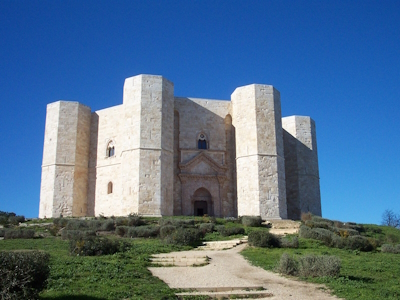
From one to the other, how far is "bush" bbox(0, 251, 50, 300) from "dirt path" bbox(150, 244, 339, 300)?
99.8 inches

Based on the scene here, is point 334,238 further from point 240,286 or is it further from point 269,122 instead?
point 269,122

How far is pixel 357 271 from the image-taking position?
10.7 m

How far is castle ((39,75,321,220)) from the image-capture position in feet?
79.3

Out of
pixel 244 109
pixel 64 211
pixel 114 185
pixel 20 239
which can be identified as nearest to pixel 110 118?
pixel 114 185

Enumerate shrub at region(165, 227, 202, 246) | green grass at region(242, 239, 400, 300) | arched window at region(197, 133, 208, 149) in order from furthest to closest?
arched window at region(197, 133, 208, 149)
shrub at region(165, 227, 202, 246)
green grass at region(242, 239, 400, 300)

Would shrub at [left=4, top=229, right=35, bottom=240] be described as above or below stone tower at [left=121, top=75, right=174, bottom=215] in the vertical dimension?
below

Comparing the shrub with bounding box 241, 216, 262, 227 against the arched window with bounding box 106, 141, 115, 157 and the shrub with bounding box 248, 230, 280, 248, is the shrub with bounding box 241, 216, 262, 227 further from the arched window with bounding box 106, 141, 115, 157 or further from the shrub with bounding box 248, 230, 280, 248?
the arched window with bounding box 106, 141, 115, 157

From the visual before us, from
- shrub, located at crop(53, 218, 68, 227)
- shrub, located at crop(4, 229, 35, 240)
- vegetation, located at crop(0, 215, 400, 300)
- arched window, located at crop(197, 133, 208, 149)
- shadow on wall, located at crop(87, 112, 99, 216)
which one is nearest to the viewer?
vegetation, located at crop(0, 215, 400, 300)

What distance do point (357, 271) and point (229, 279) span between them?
142 inches

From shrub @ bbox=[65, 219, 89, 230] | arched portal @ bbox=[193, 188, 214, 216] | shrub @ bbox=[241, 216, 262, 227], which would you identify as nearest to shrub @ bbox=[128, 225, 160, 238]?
shrub @ bbox=[65, 219, 89, 230]

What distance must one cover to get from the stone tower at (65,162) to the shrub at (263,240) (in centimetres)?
1519

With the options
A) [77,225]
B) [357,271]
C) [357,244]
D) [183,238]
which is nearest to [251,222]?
[357,244]

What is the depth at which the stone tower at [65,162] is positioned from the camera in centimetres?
2661

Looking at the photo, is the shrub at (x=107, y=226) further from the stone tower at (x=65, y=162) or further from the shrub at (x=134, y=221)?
the stone tower at (x=65, y=162)
